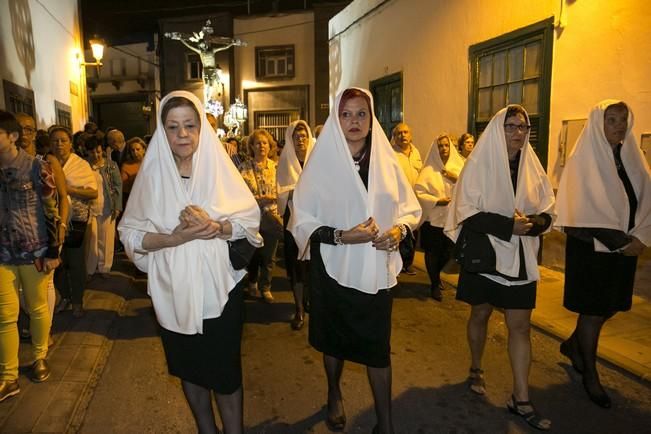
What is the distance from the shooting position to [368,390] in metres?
3.55

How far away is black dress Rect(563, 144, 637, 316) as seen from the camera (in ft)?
10.7

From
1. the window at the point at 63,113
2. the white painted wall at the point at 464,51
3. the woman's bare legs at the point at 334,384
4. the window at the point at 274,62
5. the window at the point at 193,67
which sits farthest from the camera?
the window at the point at 193,67

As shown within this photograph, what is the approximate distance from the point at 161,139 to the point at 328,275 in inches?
45.6

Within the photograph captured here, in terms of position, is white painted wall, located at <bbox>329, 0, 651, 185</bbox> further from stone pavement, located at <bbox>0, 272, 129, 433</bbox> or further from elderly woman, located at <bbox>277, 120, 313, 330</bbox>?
stone pavement, located at <bbox>0, 272, 129, 433</bbox>

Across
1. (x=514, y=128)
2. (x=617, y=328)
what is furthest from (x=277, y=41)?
(x=514, y=128)

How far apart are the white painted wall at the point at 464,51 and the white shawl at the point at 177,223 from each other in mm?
4944

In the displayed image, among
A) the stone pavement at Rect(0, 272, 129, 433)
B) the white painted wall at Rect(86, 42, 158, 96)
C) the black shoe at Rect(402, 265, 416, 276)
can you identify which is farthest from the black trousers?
the white painted wall at Rect(86, 42, 158, 96)

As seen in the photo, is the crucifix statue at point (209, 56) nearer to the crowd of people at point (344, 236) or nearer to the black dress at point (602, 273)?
the crowd of people at point (344, 236)

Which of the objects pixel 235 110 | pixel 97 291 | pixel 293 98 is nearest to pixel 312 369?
pixel 97 291

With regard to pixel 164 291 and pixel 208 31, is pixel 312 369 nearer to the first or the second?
pixel 164 291

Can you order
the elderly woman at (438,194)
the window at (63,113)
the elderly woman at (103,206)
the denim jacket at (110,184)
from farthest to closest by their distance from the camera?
the window at (63,113) → the denim jacket at (110,184) → the elderly woman at (103,206) → the elderly woman at (438,194)

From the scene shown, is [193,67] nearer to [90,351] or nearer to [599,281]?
[90,351]

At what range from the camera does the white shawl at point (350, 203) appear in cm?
267

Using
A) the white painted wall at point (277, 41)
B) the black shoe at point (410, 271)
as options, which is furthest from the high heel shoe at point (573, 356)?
the white painted wall at point (277, 41)
